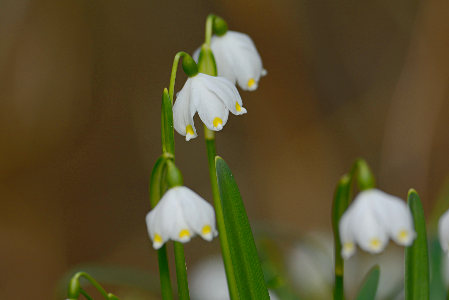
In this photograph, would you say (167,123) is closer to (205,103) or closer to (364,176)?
(205,103)

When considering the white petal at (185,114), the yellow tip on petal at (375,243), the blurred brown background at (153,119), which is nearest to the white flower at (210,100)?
the white petal at (185,114)

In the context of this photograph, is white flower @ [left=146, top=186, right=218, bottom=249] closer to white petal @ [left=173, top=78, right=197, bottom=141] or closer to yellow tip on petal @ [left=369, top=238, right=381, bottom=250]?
white petal @ [left=173, top=78, right=197, bottom=141]

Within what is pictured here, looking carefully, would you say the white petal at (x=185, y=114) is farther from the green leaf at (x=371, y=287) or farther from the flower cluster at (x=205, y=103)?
the green leaf at (x=371, y=287)

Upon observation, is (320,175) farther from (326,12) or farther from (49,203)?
(49,203)

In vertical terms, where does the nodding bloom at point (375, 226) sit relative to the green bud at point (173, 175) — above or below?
below

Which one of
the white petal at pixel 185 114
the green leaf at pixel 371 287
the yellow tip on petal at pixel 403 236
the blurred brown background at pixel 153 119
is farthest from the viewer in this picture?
the blurred brown background at pixel 153 119

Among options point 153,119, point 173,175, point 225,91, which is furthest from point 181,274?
point 153,119
